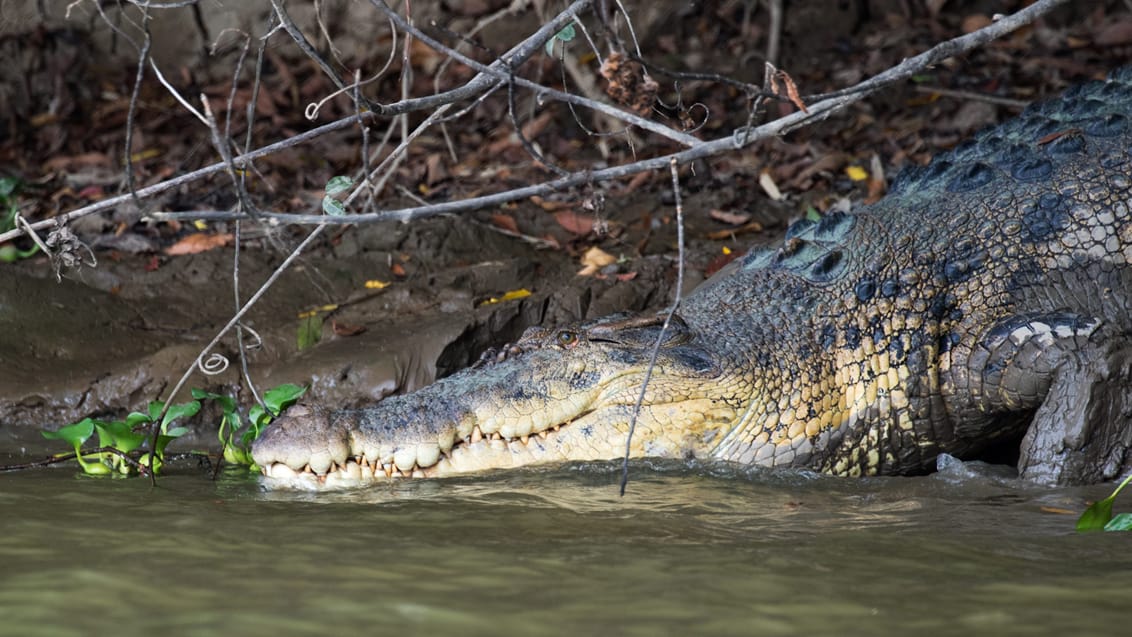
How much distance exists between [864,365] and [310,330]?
248cm

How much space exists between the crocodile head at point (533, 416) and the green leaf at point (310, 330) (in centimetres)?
152

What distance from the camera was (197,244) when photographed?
6027 millimetres

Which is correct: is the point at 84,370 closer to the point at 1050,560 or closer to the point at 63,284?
the point at 63,284

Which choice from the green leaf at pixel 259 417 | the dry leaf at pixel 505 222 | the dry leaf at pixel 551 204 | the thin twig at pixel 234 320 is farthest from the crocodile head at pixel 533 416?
the dry leaf at pixel 551 204

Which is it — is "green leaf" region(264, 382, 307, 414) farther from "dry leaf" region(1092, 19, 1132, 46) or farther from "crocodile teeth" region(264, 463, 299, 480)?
"dry leaf" region(1092, 19, 1132, 46)

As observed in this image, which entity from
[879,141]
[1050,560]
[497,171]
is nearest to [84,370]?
[497,171]

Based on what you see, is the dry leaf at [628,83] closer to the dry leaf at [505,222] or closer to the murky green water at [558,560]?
the murky green water at [558,560]

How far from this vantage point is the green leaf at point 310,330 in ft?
17.0

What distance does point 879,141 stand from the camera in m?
6.73

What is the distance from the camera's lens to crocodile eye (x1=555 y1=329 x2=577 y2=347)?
3.87 metres

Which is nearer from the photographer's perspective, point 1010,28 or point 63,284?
point 1010,28

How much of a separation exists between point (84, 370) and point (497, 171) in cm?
273

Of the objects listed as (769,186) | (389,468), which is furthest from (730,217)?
(389,468)

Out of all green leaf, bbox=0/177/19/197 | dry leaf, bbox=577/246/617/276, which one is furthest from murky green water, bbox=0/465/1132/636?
green leaf, bbox=0/177/19/197
